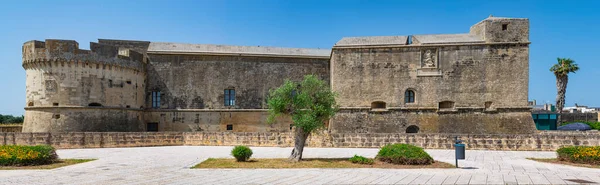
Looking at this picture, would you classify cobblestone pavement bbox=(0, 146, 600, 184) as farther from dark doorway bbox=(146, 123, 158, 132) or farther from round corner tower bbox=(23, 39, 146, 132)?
dark doorway bbox=(146, 123, 158, 132)

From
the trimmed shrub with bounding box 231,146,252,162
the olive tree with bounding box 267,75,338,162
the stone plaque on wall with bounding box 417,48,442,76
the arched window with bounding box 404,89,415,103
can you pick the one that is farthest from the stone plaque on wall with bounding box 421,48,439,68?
the trimmed shrub with bounding box 231,146,252,162

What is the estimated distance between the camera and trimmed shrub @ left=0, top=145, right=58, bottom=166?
12836 mm

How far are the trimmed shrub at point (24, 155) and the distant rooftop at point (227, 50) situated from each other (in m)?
14.9

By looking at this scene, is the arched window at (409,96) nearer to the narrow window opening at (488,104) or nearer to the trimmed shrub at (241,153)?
the narrow window opening at (488,104)

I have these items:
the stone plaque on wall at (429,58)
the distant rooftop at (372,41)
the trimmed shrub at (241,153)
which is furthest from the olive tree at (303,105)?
the stone plaque on wall at (429,58)

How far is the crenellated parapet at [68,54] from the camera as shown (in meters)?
22.9

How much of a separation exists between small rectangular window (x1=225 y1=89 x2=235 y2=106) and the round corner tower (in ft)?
23.2

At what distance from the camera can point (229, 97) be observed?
2850 cm

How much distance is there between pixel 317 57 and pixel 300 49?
201 centimetres

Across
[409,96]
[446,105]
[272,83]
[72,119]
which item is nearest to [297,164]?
[409,96]

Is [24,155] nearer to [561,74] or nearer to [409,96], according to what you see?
[409,96]

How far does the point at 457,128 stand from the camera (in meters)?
25.5

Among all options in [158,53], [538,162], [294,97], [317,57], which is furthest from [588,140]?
[158,53]

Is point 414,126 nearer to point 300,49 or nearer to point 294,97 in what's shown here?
point 300,49
